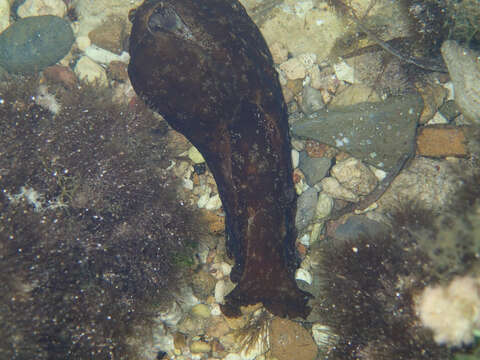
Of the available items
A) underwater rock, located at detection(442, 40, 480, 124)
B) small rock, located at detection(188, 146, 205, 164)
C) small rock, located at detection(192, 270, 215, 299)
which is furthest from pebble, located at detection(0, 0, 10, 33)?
underwater rock, located at detection(442, 40, 480, 124)

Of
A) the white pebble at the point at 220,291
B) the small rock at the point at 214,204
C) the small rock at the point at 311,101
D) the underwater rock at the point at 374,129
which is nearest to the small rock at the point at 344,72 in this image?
the small rock at the point at 311,101

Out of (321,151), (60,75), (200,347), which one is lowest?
(200,347)

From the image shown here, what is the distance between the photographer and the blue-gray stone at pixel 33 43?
5027 millimetres

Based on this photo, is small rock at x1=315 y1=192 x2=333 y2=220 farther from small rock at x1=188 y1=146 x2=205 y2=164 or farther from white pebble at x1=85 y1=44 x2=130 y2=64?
white pebble at x1=85 y1=44 x2=130 y2=64

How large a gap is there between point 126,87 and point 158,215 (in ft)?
7.96

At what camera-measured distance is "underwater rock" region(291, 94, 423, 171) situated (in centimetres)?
434

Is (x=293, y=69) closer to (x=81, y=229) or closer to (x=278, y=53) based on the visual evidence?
(x=278, y=53)

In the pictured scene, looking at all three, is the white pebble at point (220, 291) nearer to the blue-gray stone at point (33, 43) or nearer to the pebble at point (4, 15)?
the blue-gray stone at point (33, 43)

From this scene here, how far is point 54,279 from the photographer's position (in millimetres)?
3604

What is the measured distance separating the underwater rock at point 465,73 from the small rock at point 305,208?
96.4 inches

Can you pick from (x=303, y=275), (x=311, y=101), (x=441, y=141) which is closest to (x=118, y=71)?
(x=311, y=101)

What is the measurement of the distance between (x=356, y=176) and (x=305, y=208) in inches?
35.2

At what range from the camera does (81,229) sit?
375 cm

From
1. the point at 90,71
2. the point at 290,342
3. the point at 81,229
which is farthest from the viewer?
the point at 90,71
